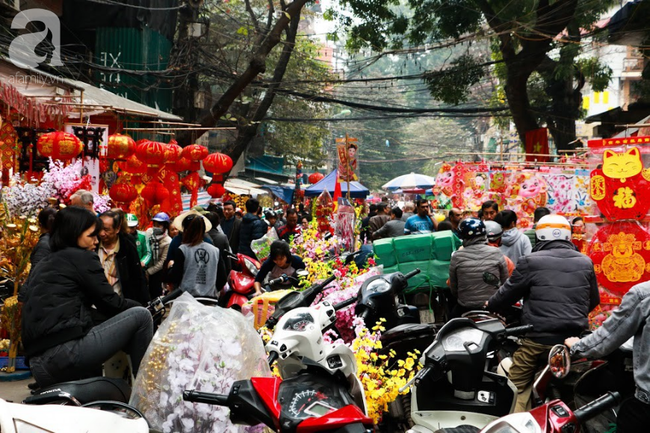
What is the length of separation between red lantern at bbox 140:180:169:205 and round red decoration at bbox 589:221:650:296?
7.79 m

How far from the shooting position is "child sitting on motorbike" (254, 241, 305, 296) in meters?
8.30

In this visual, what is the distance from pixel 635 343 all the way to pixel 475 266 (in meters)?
3.48

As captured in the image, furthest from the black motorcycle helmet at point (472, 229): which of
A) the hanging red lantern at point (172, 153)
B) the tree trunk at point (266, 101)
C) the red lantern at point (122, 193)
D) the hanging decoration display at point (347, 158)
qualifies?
the tree trunk at point (266, 101)

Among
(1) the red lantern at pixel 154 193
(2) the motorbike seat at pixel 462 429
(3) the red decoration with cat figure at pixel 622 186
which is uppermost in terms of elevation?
(3) the red decoration with cat figure at pixel 622 186

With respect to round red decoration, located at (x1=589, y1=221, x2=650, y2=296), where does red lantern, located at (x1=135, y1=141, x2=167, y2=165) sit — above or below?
above

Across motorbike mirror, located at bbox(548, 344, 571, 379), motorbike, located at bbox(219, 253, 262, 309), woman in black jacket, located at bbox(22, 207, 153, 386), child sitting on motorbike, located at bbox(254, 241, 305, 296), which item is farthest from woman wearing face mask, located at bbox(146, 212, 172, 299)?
motorbike mirror, located at bbox(548, 344, 571, 379)

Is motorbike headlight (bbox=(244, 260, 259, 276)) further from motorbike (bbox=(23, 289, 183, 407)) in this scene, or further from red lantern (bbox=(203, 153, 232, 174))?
red lantern (bbox=(203, 153, 232, 174))

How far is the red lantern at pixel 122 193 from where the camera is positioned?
1297cm

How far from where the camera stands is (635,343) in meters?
3.68

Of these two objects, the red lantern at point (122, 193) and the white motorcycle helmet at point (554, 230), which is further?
the red lantern at point (122, 193)

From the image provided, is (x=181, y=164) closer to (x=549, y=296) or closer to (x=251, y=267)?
(x=251, y=267)

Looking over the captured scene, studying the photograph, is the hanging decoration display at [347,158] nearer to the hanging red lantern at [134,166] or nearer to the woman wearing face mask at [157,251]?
→ the hanging red lantern at [134,166]

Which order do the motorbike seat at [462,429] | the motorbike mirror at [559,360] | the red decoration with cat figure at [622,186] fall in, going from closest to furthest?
the motorbike seat at [462,429], the motorbike mirror at [559,360], the red decoration with cat figure at [622,186]

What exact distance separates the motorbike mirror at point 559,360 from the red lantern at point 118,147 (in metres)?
9.38
